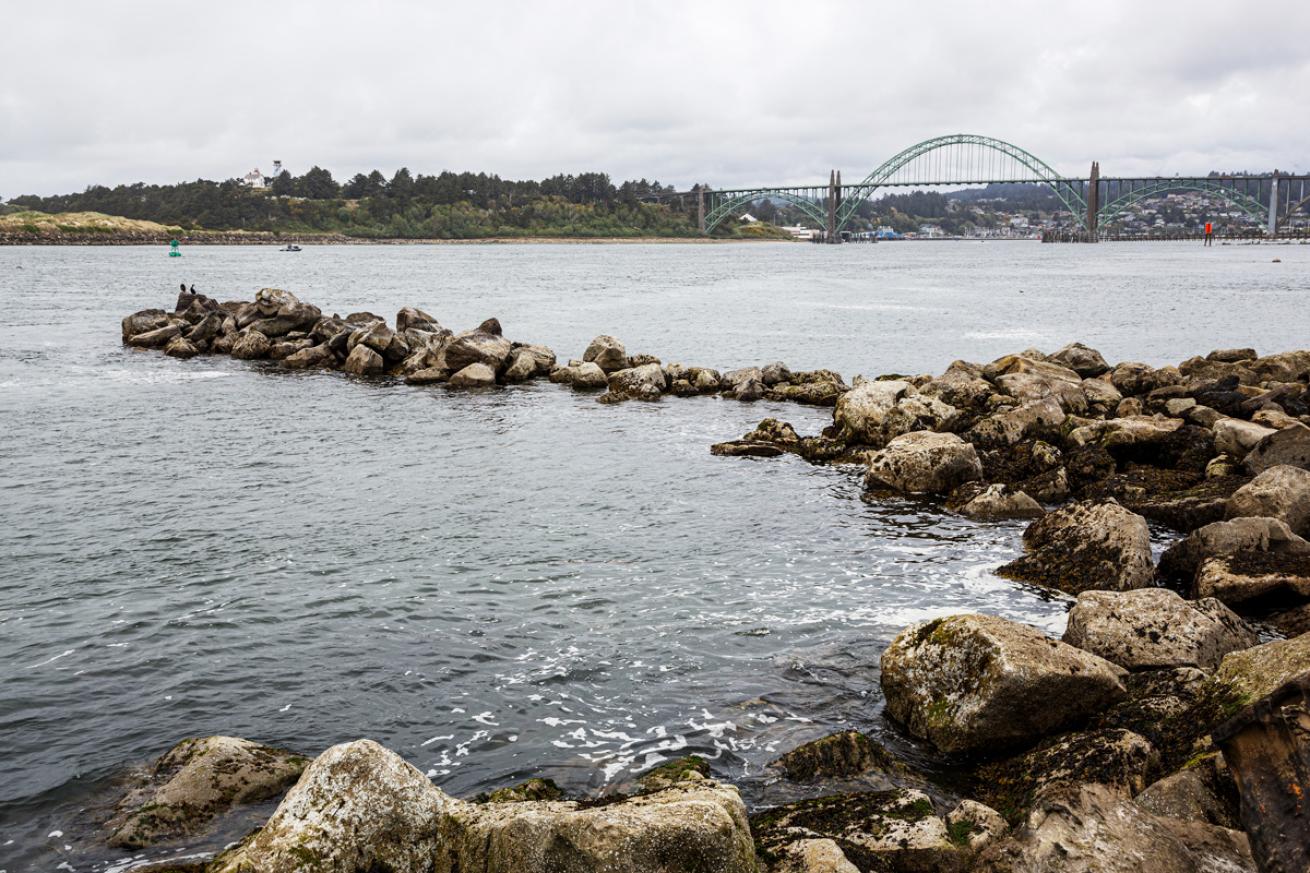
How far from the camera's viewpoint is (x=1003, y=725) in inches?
333

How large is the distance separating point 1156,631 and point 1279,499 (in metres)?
5.57

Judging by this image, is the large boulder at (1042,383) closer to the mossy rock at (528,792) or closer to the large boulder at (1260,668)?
the large boulder at (1260,668)

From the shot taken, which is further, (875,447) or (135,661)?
(875,447)

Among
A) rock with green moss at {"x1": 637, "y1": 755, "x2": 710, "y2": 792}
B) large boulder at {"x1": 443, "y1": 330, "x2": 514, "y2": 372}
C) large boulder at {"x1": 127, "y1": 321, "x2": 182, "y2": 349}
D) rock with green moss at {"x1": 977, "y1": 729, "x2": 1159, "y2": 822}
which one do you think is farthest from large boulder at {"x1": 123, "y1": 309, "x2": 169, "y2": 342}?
rock with green moss at {"x1": 977, "y1": 729, "x2": 1159, "y2": 822}

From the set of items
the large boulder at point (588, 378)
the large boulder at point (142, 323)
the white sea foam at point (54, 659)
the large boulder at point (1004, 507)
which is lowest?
the white sea foam at point (54, 659)

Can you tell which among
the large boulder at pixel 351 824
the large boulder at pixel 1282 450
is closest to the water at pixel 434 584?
the large boulder at pixel 351 824

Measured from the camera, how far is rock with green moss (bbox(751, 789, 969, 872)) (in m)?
6.51

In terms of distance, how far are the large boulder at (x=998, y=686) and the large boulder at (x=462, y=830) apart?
2781mm

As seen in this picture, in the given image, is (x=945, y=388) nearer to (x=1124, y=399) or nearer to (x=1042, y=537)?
(x=1124, y=399)

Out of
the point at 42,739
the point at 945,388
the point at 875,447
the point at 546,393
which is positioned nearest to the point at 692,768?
the point at 42,739

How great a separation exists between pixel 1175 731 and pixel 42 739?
1031cm

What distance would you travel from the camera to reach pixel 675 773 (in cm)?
807

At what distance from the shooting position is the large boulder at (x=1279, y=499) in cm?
1353

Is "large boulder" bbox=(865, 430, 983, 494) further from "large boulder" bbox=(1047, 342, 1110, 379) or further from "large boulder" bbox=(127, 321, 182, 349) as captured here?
"large boulder" bbox=(127, 321, 182, 349)
